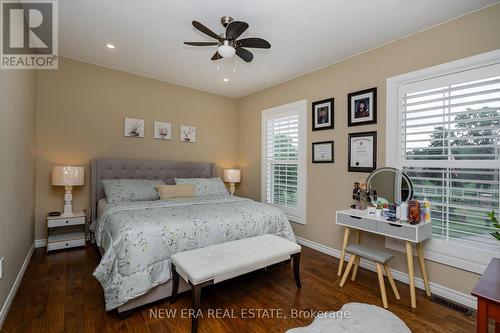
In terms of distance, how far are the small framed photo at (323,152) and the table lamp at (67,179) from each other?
326 cm

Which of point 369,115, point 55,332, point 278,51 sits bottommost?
point 55,332

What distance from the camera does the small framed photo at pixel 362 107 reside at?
9.26 feet

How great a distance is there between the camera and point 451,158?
228cm

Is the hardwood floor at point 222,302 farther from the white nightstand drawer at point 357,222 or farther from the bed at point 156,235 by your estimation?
the white nightstand drawer at point 357,222

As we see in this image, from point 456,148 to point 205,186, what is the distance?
322cm

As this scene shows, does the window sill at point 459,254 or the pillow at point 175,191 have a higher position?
the pillow at point 175,191

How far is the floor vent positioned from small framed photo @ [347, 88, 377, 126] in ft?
6.17

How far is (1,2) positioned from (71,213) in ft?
8.04

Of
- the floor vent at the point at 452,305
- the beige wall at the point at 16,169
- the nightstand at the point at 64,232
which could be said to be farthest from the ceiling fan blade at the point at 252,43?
the nightstand at the point at 64,232

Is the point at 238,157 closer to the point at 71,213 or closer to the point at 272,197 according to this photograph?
the point at 272,197

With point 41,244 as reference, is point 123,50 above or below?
above

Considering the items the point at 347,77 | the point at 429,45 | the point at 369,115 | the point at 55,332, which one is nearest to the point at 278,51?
the point at 347,77

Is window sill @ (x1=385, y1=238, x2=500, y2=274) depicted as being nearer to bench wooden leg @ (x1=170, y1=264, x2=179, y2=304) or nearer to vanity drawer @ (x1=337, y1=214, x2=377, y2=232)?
vanity drawer @ (x1=337, y1=214, x2=377, y2=232)

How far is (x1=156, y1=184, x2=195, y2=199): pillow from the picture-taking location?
3.48 m
